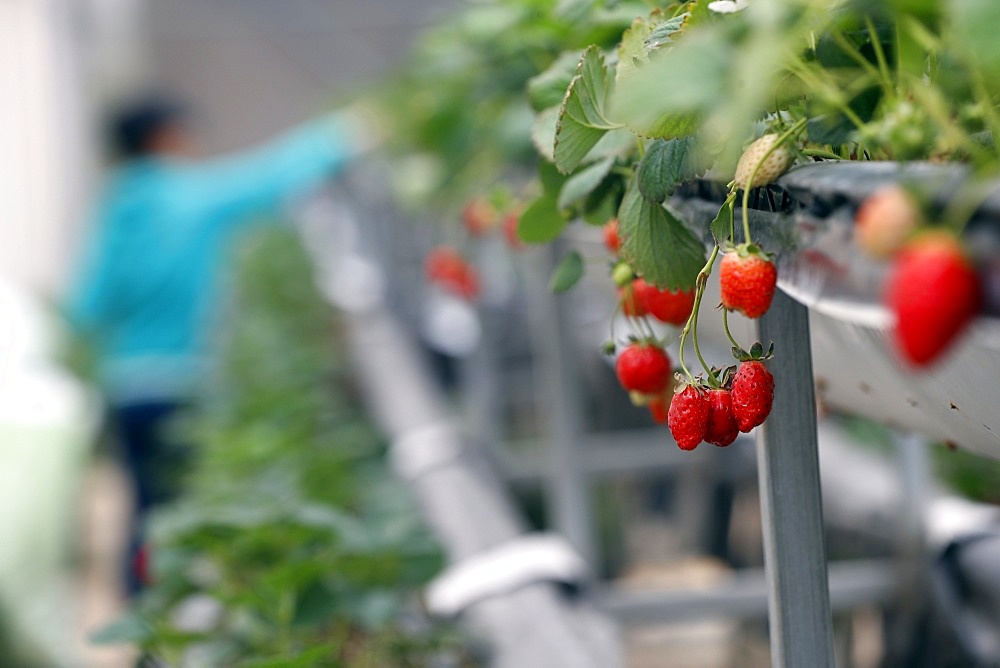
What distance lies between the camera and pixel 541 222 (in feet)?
2.69

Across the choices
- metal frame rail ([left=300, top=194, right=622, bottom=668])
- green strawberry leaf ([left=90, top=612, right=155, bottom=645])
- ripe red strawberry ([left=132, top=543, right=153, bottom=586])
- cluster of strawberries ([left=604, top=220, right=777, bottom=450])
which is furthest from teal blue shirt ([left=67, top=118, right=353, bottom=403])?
cluster of strawberries ([left=604, top=220, right=777, bottom=450])

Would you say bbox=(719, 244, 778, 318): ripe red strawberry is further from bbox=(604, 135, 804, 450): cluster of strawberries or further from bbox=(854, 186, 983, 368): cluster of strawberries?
bbox=(854, 186, 983, 368): cluster of strawberries

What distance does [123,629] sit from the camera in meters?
1.13

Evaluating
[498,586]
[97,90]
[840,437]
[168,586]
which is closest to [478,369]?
[840,437]

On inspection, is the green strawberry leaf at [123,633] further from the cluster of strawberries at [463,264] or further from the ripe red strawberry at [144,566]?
the cluster of strawberries at [463,264]

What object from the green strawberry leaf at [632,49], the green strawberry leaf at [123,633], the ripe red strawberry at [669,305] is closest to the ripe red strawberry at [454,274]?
the green strawberry leaf at [123,633]

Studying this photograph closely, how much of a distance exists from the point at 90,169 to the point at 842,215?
920 centimetres

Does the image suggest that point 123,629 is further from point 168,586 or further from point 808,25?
point 808,25

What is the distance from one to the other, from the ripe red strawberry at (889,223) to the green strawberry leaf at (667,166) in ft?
0.57

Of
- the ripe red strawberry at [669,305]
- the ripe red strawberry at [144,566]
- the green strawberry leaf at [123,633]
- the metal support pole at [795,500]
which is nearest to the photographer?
the metal support pole at [795,500]

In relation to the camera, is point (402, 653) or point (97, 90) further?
point (97, 90)

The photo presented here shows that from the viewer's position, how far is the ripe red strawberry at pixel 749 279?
0.52 metres

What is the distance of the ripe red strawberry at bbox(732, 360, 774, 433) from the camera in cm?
57

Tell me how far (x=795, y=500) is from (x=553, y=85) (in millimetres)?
311
